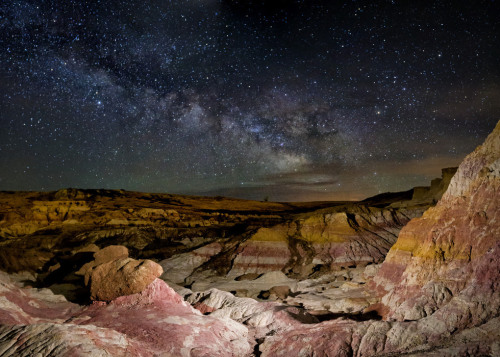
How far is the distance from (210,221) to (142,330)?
123 ft

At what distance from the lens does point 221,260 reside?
24.1 meters

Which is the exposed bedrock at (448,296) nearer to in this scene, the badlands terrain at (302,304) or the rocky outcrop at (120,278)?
the badlands terrain at (302,304)

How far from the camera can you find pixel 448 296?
7.43 m

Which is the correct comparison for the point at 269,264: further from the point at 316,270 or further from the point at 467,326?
the point at 467,326

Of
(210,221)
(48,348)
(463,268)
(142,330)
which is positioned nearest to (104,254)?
(142,330)

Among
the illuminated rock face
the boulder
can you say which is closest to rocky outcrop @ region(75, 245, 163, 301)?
the boulder

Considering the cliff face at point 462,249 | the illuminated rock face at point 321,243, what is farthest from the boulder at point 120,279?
the illuminated rock face at point 321,243

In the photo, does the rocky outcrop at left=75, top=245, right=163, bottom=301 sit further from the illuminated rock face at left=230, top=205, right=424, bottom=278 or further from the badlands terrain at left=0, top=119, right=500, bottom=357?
the illuminated rock face at left=230, top=205, right=424, bottom=278

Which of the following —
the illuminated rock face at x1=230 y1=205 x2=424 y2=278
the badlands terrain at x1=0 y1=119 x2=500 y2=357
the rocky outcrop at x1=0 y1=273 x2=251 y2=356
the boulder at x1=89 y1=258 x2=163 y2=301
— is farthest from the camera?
the illuminated rock face at x1=230 y1=205 x2=424 y2=278

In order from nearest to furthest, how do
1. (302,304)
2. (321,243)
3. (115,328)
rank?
(115,328) → (302,304) → (321,243)

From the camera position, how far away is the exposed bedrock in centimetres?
557

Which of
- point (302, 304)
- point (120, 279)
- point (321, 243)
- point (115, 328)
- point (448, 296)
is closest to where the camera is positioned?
point (448, 296)

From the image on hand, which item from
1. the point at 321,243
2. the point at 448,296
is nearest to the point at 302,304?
the point at 448,296

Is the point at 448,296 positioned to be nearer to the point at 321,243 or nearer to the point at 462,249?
the point at 462,249
